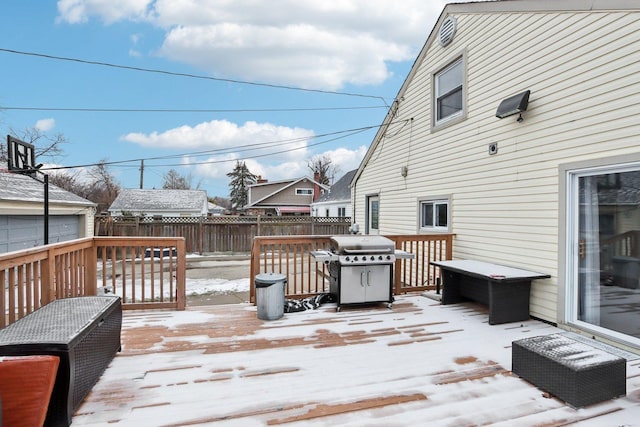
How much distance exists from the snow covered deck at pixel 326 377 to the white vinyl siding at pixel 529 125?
1.23m

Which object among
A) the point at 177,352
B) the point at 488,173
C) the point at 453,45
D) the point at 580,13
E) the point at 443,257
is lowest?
the point at 177,352

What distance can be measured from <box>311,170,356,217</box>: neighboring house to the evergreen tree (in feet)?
61.7

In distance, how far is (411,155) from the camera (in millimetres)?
6965

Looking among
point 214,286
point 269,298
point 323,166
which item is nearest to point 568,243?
point 269,298

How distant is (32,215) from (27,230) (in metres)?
0.40

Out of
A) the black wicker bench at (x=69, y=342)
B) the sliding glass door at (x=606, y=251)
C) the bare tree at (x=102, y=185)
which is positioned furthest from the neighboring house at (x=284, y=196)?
the black wicker bench at (x=69, y=342)

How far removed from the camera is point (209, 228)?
12906 millimetres

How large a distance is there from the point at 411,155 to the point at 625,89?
4.00 metres

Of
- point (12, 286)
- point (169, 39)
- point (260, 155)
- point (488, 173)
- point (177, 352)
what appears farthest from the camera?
point (260, 155)

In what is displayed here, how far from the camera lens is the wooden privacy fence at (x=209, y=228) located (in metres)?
12.5

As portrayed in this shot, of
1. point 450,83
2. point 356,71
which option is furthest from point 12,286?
point 356,71

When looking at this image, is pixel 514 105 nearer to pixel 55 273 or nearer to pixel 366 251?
pixel 366 251

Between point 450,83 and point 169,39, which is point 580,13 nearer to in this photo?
point 450,83

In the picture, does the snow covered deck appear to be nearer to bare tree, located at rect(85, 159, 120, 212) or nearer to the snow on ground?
the snow on ground
